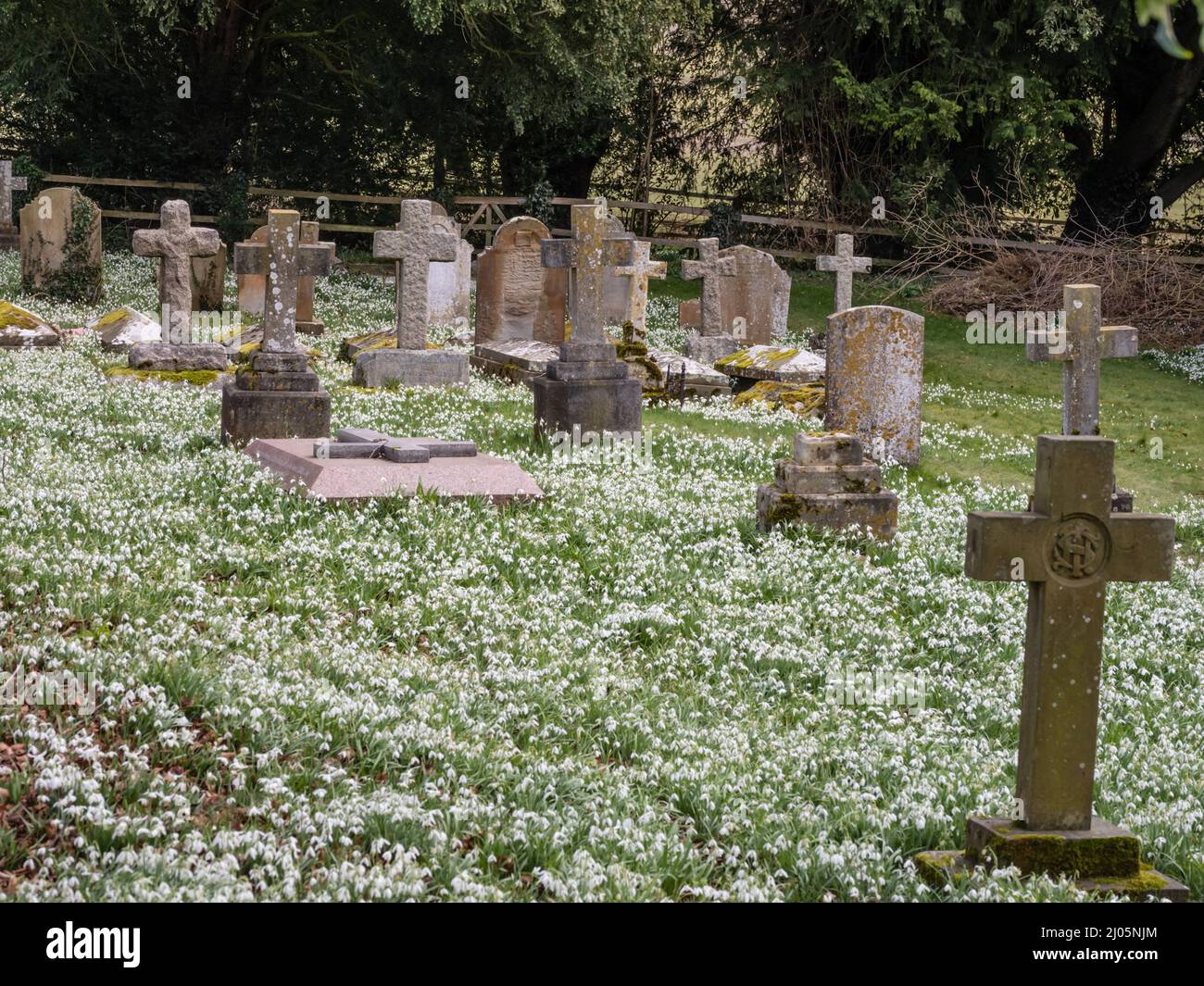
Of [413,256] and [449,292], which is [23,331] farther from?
[449,292]

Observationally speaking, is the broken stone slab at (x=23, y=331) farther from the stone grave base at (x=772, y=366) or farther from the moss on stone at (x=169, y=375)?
the stone grave base at (x=772, y=366)

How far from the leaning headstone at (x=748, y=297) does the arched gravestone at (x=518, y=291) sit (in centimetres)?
296

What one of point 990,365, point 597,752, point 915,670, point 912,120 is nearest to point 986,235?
point 912,120

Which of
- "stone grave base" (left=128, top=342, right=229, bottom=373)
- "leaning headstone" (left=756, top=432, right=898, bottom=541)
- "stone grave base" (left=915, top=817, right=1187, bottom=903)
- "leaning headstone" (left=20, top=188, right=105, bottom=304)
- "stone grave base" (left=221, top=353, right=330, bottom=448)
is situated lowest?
"stone grave base" (left=915, top=817, right=1187, bottom=903)

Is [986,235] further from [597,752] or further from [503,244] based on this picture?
[597,752]

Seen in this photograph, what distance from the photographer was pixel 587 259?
543 inches

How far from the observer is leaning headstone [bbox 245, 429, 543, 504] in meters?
9.45

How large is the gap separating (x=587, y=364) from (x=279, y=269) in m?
2.96

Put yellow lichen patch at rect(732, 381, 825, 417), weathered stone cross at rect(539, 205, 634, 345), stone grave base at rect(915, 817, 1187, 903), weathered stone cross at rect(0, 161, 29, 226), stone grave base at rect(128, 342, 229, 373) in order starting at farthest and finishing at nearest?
weathered stone cross at rect(0, 161, 29, 226) < yellow lichen patch at rect(732, 381, 825, 417) < stone grave base at rect(128, 342, 229, 373) < weathered stone cross at rect(539, 205, 634, 345) < stone grave base at rect(915, 817, 1187, 903)

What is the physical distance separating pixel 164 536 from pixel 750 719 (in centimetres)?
373

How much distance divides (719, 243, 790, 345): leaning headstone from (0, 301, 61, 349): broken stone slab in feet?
31.0

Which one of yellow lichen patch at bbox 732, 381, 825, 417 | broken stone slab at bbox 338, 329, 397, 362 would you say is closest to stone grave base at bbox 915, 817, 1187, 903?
yellow lichen patch at bbox 732, 381, 825, 417

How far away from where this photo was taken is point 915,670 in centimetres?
736

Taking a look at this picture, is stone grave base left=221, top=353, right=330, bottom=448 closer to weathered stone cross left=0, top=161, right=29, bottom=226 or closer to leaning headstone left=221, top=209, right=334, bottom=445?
leaning headstone left=221, top=209, right=334, bottom=445
